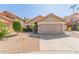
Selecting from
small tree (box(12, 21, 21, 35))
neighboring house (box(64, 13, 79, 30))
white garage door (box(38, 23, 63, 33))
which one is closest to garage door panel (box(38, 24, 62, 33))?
white garage door (box(38, 23, 63, 33))

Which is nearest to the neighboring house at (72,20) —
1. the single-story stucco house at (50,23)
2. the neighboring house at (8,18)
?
the single-story stucco house at (50,23)

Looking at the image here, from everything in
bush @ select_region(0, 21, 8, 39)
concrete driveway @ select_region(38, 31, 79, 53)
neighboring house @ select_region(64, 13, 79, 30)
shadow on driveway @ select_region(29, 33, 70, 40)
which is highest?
neighboring house @ select_region(64, 13, 79, 30)

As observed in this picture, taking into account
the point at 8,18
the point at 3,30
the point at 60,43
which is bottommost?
the point at 60,43

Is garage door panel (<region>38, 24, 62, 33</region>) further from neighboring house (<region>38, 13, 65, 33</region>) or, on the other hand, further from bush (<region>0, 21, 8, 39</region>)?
bush (<region>0, 21, 8, 39</region>)

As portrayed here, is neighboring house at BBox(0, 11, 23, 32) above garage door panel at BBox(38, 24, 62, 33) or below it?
above

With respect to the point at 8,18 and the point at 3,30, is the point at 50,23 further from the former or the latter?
the point at 3,30

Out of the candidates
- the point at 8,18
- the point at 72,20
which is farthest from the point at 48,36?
the point at 8,18

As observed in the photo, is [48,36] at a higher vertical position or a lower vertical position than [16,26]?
lower

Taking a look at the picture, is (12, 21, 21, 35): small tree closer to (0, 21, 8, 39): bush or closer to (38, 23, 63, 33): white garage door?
(0, 21, 8, 39): bush

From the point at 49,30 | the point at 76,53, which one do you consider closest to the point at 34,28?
the point at 49,30
